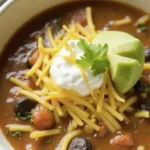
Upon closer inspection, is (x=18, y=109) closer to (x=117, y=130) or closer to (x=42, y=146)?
(x=42, y=146)

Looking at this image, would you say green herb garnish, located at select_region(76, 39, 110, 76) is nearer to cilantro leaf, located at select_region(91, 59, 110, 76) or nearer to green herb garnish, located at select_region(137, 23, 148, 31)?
cilantro leaf, located at select_region(91, 59, 110, 76)

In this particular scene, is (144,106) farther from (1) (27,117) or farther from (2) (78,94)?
(1) (27,117)

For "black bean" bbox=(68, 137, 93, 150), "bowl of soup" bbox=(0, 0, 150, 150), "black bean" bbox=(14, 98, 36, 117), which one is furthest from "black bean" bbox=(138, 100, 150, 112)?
"black bean" bbox=(14, 98, 36, 117)

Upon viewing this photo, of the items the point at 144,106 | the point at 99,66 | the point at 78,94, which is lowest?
the point at 144,106

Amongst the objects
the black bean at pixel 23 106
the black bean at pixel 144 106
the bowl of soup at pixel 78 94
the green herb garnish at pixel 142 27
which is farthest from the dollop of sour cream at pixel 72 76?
the green herb garnish at pixel 142 27

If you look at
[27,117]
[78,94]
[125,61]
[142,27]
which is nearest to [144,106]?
[125,61]

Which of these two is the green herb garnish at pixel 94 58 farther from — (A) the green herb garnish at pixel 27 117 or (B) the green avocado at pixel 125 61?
(A) the green herb garnish at pixel 27 117
